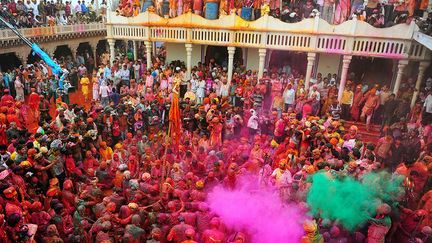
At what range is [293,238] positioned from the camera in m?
6.15

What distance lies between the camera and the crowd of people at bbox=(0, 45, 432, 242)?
19.4 ft

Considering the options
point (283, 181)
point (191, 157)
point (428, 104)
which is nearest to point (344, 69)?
point (428, 104)

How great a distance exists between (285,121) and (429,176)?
13.0 ft

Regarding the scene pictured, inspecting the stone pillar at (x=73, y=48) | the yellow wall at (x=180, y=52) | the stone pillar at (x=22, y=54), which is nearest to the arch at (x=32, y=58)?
the stone pillar at (x=22, y=54)

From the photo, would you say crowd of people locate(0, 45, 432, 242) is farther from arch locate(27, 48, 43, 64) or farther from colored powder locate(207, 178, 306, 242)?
arch locate(27, 48, 43, 64)

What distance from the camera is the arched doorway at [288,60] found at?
16750 millimetres

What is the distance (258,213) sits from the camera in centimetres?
675

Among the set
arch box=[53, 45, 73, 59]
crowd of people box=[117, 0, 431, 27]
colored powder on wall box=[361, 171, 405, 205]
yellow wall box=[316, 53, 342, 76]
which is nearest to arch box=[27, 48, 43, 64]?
arch box=[53, 45, 73, 59]

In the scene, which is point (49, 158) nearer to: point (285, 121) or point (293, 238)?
point (293, 238)

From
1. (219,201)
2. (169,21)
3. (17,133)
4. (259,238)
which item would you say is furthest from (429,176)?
(169,21)

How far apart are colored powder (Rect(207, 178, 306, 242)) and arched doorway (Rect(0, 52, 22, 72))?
19.7 metres

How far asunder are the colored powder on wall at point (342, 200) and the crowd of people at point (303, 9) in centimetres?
821

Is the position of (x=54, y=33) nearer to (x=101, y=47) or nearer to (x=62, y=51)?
(x=62, y=51)

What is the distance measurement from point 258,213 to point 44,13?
2228 centimetres
